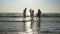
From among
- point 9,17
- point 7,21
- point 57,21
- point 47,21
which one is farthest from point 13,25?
point 57,21

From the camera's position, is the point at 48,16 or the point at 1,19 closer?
the point at 1,19

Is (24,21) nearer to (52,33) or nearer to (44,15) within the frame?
(44,15)

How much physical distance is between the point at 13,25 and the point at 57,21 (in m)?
1.84

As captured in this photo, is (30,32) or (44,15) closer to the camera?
(30,32)

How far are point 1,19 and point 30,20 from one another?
1.24m

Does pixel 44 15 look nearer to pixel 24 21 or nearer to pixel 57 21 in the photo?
pixel 57 21

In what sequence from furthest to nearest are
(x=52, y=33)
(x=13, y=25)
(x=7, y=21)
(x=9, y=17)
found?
(x=9, y=17) → (x=7, y=21) → (x=13, y=25) → (x=52, y=33)

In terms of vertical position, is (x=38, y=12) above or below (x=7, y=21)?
above

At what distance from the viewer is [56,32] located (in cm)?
389

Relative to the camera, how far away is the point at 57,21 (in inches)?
207

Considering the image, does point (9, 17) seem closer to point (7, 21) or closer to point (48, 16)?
point (7, 21)

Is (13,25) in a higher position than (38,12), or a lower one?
lower

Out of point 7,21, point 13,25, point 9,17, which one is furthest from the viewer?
point 9,17

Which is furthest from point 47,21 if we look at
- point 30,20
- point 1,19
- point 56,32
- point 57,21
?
point 1,19
